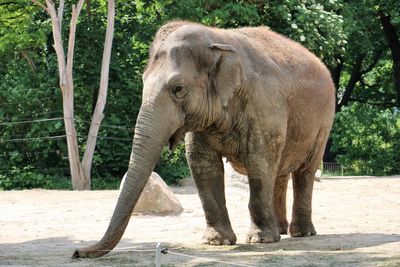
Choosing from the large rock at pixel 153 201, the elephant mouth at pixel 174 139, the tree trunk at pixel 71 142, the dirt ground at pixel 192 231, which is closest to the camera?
the dirt ground at pixel 192 231

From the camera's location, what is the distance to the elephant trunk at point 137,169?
784 centimetres

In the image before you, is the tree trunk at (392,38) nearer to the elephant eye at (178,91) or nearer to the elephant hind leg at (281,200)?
the elephant hind leg at (281,200)

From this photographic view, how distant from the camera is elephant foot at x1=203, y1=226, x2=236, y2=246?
9453 mm

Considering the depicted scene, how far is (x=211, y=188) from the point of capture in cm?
960

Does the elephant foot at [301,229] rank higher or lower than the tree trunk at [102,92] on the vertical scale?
lower

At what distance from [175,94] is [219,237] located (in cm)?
173

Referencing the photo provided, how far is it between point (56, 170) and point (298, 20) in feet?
22.8

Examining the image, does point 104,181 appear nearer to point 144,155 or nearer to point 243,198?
point 243,198

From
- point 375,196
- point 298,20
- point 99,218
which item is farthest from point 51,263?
point 298,20

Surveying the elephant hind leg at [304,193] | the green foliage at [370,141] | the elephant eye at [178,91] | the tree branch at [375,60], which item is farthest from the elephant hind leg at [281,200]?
the tree branch at [375,60]

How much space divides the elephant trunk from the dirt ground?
171 millimetres

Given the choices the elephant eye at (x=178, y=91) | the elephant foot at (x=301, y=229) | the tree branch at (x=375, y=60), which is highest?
the tree branch at (x=375, y=60)

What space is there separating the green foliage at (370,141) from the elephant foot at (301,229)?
1788cm

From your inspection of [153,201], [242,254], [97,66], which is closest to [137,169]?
[242,254]
